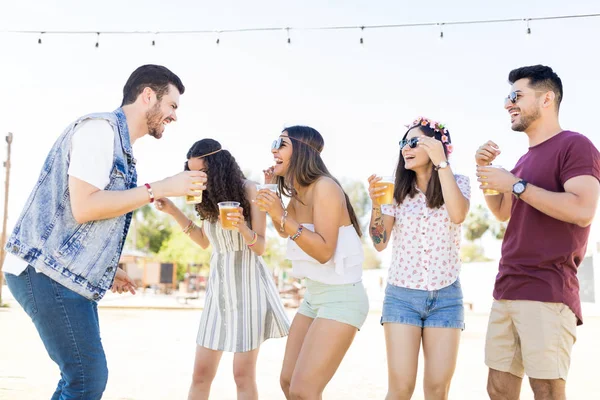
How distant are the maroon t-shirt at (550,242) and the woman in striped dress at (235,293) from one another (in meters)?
1.62

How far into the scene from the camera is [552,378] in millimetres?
3256

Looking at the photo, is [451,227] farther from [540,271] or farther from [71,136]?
[71,136]

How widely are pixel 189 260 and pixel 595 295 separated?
102 ft

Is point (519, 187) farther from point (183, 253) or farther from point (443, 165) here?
point (183, 253)

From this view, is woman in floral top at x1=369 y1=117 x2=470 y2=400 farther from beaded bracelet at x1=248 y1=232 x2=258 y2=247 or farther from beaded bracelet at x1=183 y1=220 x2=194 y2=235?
beaded bracelet at x1=183 y1=220 x2=194 y2=235

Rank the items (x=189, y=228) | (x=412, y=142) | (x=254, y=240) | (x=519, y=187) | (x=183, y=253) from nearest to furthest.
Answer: (x=519, y=187) < (x=412, y=142) < (x=254, y=240) < (x=189, y=228) < (x=183, y=253)

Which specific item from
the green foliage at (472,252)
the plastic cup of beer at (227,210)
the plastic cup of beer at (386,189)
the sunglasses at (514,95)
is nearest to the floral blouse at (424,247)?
the plastic cup of beer at (386,189)

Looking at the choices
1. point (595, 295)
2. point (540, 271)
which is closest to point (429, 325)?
point (540, 271)

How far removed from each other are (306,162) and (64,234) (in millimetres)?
1571

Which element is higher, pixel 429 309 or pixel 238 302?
pixel 429 309

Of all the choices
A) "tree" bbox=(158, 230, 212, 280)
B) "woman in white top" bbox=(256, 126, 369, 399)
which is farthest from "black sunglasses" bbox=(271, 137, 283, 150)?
"tree" bbox=(158, 230, 212, 280)

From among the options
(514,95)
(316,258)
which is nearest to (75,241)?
(316,258)

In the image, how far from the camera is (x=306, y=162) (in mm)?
3838

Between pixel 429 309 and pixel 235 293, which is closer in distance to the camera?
pixel 429 309
